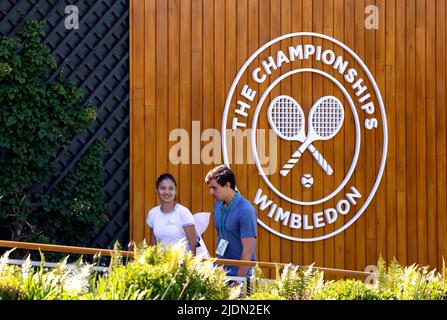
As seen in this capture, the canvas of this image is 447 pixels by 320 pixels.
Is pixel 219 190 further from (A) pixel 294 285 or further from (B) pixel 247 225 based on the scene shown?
(A) pixel 294 285

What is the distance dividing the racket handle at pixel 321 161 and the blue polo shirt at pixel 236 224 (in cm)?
223

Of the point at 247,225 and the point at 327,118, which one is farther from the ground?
the point at 327,118

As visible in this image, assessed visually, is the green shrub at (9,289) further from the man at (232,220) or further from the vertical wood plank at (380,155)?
the vertical wood plank at (380,155)

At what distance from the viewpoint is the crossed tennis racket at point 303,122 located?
327 inches

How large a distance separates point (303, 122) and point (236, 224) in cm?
246

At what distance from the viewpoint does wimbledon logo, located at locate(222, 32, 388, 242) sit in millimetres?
8258

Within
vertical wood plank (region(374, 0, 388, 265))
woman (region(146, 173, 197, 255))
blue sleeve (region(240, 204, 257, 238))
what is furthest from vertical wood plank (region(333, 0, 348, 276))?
blue sleeve (region(240, 204, 257, 238))

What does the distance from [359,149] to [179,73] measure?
1702 millimetres

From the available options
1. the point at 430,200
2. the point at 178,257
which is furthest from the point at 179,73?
the point at 178,257

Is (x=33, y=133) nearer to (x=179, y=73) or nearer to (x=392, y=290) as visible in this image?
(x=179, y=73)

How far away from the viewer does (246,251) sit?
19.7 ft

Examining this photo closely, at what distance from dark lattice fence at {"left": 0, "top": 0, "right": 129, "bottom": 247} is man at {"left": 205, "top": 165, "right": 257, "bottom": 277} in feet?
6.16

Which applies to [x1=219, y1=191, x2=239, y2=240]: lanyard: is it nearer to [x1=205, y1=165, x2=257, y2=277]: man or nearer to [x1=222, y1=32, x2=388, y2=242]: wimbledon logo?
[x1=205, y1=165, x2=257, y2=277]: man

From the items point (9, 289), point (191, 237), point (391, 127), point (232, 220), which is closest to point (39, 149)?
point (191, 237)
